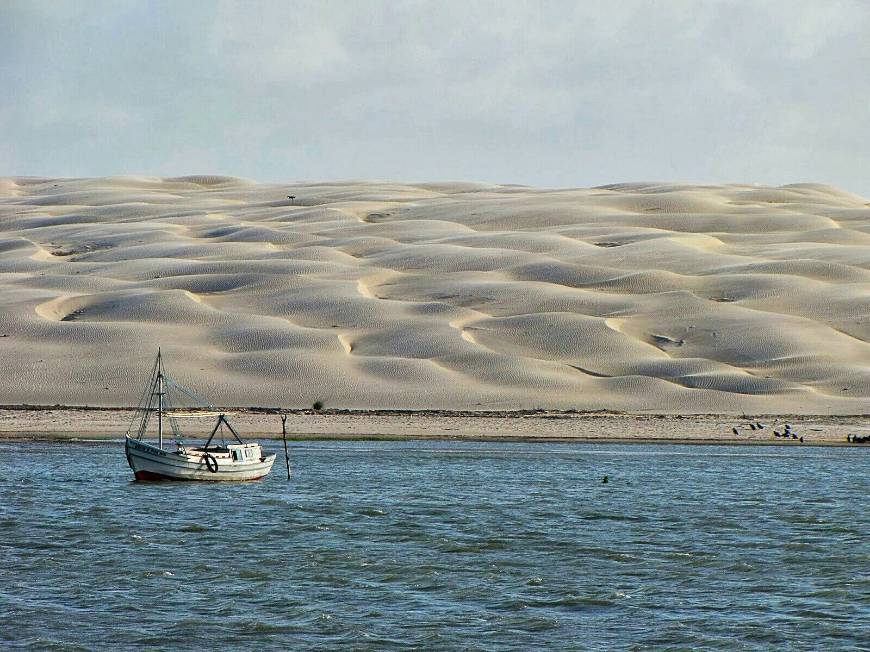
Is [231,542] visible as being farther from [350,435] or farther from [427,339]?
[427,339]

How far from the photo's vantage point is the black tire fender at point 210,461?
35.4 metres

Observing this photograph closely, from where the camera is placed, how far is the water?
60.1ft

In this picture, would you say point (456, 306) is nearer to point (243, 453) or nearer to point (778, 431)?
point (778, 431)

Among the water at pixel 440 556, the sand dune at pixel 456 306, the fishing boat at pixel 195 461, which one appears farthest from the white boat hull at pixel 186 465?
the sand dune at pixel 456 306

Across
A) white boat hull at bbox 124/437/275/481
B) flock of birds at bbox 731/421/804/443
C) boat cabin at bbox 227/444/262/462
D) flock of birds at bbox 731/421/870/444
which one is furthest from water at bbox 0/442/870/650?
flock of birds at bbox 731/421/804/443

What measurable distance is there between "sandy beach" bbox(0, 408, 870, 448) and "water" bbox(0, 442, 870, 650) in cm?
569

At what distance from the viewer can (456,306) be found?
69.5m

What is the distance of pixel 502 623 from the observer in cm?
1880

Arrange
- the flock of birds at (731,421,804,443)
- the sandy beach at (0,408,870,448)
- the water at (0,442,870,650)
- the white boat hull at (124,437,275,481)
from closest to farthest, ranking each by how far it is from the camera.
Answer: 1. the water at (0,442,870,650)
2. the white boat hull at (124,437,275,481)
3. the flock of birds at (731,421,804,443)
4. the sandy beach at (0,408,870,448)

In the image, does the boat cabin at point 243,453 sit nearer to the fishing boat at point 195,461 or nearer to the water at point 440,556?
the fishing boat at point 195,461

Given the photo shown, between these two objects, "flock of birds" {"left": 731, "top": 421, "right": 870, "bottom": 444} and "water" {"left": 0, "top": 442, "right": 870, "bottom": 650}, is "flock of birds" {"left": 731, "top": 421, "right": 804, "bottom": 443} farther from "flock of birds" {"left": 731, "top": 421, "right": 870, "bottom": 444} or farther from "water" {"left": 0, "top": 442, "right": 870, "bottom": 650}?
"water" {"left": 0, "top": 442, "right": 870, "bottom": 650}

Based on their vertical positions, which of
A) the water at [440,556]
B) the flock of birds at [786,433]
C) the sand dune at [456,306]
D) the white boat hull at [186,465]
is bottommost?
the water at [440,556]

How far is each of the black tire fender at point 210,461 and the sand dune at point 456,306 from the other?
636 inches

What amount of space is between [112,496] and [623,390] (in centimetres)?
2611
